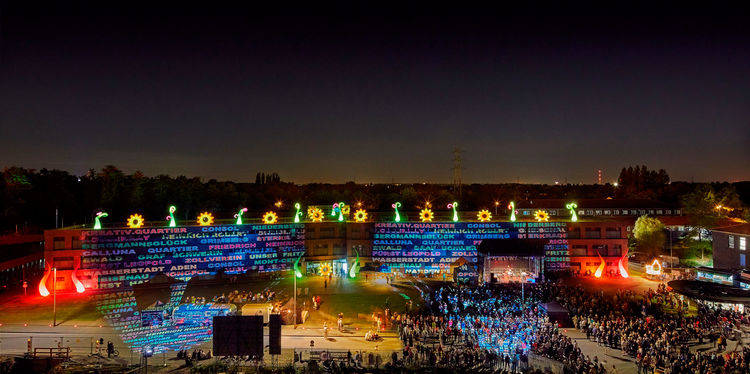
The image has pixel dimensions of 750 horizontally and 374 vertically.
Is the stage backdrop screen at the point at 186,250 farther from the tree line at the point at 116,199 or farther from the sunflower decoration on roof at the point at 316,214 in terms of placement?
the tree line at the point at 116,199

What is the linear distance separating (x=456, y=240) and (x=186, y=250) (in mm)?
24206

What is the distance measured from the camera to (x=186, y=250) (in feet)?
137

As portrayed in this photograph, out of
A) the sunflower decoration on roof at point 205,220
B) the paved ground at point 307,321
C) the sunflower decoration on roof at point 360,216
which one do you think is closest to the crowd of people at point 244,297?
the paved ground at point 307,321

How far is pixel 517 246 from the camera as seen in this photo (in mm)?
40875

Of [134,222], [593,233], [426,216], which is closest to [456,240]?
[426,216]

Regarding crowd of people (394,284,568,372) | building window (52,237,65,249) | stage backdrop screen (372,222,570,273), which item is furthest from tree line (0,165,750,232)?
crowd of people (394,284,568,372)

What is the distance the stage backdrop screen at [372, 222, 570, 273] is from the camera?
147 feet

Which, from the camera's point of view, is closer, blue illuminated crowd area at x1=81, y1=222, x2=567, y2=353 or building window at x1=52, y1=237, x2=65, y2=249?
blue illuminated crowd area at x1=81, y1=222, x2=567, y2=353

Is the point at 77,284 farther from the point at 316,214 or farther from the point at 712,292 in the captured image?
the point at 712,292

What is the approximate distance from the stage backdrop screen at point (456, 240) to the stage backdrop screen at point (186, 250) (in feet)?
33.0

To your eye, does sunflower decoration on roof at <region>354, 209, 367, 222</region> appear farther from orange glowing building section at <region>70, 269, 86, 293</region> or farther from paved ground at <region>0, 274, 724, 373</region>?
orange glowing building section at <region>70, 269, 86, 293</region>

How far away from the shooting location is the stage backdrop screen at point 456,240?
44.9 metres

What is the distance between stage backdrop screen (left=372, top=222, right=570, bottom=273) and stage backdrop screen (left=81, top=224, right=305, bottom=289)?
10.1 metres

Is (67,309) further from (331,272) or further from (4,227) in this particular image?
(4,227)
